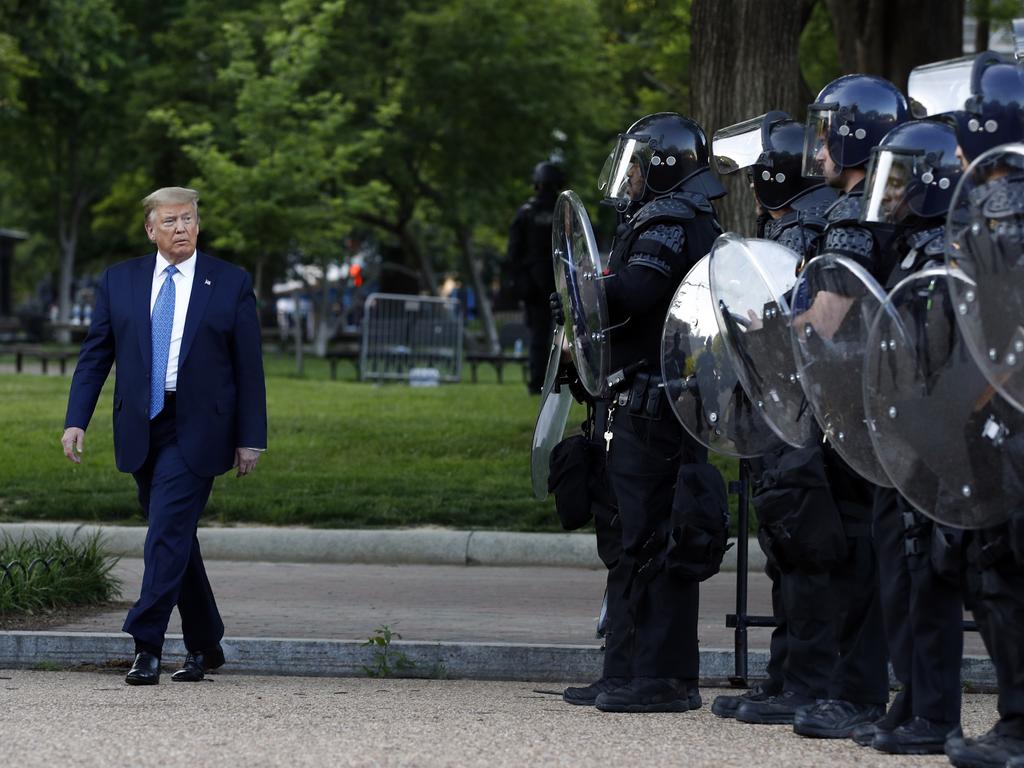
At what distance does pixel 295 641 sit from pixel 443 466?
18.6 ft

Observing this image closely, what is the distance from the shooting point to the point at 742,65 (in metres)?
11.2

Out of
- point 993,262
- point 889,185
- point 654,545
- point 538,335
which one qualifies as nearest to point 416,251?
point 538,335

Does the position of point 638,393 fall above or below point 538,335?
below

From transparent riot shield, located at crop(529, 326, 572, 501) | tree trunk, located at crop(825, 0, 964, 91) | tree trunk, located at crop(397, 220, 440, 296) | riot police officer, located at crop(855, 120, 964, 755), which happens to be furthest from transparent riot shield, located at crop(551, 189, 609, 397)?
tree trunk, located at crop(397, 220, 440, 296)

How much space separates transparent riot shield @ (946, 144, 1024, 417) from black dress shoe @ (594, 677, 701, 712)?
2022 mm

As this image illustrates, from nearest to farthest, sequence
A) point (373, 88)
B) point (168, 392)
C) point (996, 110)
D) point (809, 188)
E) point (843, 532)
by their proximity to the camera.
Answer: point (996, 110)
point (843, 532)
point (809, 188)
point (168, 392)
point (373, 88)

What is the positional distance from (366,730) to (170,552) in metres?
1.37

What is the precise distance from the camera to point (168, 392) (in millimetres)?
6805

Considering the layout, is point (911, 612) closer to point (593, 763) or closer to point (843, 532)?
point (843, 532)

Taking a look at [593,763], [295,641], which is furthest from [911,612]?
[295,641]

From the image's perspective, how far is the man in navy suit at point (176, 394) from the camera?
6.68 metres

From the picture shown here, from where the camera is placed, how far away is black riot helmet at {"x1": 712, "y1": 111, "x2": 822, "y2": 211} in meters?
6.01

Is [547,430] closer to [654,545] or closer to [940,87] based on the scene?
[654,545]

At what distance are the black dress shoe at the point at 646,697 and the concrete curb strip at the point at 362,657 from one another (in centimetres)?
79
